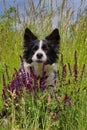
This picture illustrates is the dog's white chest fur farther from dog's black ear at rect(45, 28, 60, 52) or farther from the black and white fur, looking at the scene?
dog's black ear at rect(45, 28, 60, 52)

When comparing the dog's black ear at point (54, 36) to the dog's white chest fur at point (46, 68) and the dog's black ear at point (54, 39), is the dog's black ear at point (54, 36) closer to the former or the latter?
the dog's black ear at point (54, 39)

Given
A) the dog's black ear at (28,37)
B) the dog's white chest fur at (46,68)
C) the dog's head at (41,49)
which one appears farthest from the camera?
the dog's black ear at (28,37)

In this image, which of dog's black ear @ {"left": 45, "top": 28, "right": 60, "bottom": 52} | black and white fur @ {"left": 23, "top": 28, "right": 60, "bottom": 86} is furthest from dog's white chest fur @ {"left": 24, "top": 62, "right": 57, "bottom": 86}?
dog's black ear @ {"left": 45, "top": 28, "right": 60, "bottom": 52}

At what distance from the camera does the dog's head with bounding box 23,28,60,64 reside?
5.39 metres

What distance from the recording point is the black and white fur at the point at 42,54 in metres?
5.40

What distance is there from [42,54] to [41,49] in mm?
176

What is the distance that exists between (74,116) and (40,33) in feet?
12.1

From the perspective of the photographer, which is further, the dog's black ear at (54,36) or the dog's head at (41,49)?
the dog's black ear at (54,36)

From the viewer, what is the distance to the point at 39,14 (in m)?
7.66

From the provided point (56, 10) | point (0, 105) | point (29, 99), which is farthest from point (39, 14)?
point (29, 99)

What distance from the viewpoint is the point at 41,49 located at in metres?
5.52

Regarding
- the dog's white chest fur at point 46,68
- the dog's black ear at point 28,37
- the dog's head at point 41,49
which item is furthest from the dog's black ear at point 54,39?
the dog's white chest fur at point 46,68

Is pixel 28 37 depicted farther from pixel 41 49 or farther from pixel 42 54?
pixel 42 54

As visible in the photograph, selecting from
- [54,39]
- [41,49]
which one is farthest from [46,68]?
[54,39]
